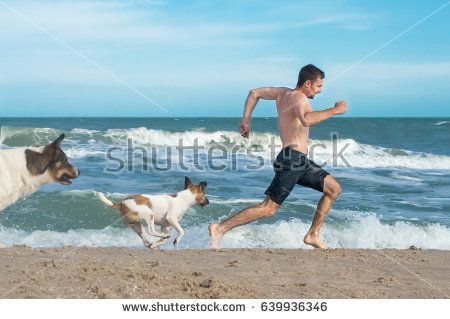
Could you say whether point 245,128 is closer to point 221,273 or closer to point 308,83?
point 308,83

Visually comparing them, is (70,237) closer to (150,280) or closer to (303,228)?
(303,228)

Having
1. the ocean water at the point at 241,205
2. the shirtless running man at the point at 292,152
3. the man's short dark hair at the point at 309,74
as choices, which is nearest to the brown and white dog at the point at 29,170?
the shirtless running man at the point at 292,152

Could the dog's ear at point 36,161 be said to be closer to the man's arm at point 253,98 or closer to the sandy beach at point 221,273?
Answer: the sandy beach at point 221,273

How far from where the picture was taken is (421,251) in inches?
306

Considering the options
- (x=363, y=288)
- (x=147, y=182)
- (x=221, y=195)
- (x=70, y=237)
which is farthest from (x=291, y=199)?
(x=363, y=288)

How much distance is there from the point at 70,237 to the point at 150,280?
202 inches

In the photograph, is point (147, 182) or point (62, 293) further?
point (147, 182)

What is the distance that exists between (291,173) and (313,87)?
3.31 feet

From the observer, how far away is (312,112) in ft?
22.2

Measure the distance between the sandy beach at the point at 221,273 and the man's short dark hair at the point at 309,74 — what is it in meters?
1.97

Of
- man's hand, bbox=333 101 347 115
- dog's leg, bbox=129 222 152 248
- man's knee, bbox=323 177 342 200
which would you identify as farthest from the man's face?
dog's leg, bbox=129 222 152 248

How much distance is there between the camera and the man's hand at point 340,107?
6.54 metres
